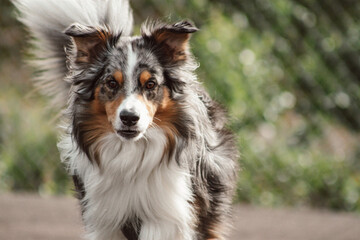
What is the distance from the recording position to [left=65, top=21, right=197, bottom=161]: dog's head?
126 inches

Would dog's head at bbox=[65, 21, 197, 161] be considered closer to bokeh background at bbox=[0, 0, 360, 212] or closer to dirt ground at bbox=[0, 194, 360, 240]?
dirt ground at bbox=[0, 194, 360, 240]

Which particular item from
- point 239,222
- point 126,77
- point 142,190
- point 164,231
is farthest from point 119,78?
point 239,222

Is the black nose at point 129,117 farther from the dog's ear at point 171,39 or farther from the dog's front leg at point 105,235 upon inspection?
the dog's front leg at point 105,235

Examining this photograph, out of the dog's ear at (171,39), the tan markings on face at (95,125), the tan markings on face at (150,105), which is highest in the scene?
the dog's ear at (171,39)

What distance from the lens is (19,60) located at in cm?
735

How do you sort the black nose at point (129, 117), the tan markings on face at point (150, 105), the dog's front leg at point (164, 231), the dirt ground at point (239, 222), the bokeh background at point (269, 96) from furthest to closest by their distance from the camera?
the bokeh background at point (269, 96), the dirt ground at point (239, 222), the dog's front leg at point (164, 231), the tan markings on face at point (150, 105), the black nose at point (129, 117)

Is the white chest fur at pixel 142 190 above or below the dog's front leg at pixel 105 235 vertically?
above

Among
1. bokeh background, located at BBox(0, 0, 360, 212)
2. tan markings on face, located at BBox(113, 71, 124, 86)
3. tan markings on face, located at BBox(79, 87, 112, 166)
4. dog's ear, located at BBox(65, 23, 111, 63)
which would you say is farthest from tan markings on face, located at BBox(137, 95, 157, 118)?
bokeh background, located at BBox(0, 0, 360, 212)

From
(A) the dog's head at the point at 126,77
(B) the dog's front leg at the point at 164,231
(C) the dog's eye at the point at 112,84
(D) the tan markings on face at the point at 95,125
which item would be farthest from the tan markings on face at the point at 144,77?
(B) the dog's front leg at the point at 164,231

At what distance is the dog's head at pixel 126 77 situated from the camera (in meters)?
3.20

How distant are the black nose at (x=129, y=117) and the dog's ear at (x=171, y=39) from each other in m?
0.46

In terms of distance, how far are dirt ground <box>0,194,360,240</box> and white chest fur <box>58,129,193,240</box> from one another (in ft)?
5.35

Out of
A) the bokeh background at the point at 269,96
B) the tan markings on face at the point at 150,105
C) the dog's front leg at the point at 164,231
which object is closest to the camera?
the tan markings on face at the point at 150,105

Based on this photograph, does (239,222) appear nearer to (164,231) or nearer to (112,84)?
(164,231)
